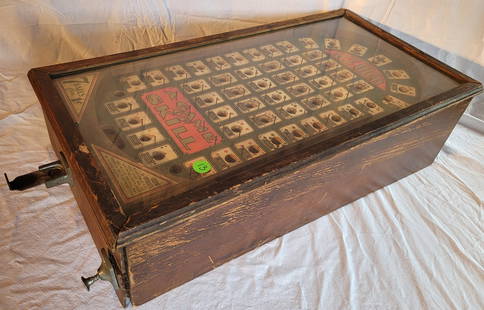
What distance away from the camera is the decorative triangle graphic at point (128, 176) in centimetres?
82

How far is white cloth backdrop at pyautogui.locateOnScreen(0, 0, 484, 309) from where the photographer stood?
103 centimetres

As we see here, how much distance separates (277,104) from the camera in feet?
3.73

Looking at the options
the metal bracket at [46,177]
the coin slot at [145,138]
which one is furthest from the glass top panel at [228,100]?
the metal bracket at [46,177]

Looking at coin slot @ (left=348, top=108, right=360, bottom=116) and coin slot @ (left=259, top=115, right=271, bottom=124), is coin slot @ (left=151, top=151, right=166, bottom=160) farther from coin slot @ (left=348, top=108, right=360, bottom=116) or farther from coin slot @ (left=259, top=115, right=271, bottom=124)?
coin slot @ (left=348, top=108, right=360, bottom=116)

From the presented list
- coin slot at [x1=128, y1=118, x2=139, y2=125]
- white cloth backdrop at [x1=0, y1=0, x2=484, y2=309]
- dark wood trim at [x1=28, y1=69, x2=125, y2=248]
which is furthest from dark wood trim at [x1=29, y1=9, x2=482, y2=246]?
white cloth backdrop at [x1=0, y1=0, x2=484, y2=309]

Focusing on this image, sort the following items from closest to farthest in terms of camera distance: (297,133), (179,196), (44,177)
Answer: (179,196) → (44,177) → (297,133)

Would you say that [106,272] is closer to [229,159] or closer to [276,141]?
[229,159]

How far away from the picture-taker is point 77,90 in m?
1.06

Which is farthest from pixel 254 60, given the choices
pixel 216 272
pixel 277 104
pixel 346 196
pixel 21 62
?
pixel 21 62

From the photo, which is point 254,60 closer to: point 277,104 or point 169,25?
point 277,104

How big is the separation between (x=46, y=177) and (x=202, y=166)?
34 centimetres

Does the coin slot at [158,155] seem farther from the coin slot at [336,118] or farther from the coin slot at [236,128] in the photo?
the coin slot at [336,118]

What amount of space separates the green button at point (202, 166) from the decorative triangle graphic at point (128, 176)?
69 mm

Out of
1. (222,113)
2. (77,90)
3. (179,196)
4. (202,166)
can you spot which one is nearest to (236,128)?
(222,113)
